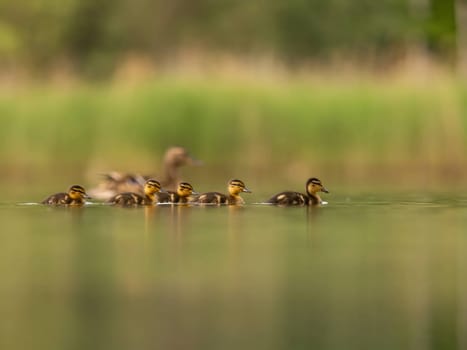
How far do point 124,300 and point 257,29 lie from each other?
2816 centimetres

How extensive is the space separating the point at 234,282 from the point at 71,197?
499 cm

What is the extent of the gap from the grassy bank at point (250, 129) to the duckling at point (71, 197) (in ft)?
14.1

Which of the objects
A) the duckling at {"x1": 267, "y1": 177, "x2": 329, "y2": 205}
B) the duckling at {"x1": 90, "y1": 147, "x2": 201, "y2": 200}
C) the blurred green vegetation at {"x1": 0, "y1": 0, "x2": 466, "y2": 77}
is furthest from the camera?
the blurred green vegetation at {"x1": 0, "y1": 0, "x2": 466, "y2": 77}

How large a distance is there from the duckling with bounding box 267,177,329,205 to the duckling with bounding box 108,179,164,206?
985mm

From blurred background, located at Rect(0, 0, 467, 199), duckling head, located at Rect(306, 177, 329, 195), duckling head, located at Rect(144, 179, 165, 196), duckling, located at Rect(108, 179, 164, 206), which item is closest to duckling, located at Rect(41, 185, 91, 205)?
duckling, located at Rect(108, 179, 164, 206)

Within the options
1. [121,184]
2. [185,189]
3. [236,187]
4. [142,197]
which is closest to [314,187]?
[236,187]

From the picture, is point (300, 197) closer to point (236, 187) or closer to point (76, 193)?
point (236, 187)

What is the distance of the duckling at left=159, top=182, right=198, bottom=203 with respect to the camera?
12.0 metres

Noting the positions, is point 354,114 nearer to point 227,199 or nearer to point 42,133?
point 42,133

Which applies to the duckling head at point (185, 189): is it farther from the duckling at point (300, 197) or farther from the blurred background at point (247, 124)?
the blurred background at point (247, 124)

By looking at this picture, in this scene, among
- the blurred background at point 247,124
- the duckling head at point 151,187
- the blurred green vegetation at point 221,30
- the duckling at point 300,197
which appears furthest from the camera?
the blurred green vegetation at point 221,30

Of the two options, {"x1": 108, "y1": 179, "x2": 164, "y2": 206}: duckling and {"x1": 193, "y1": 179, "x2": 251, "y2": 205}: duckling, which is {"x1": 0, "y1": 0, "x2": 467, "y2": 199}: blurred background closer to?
{"x1": 108, "y1": 179, "x2": 164, "y2": 206}: duckling

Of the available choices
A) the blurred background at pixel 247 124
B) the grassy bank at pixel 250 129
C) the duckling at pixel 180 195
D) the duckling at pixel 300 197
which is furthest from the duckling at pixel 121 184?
the grassy bank at pixel 250 129

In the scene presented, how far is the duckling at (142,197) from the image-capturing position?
12.0 m
